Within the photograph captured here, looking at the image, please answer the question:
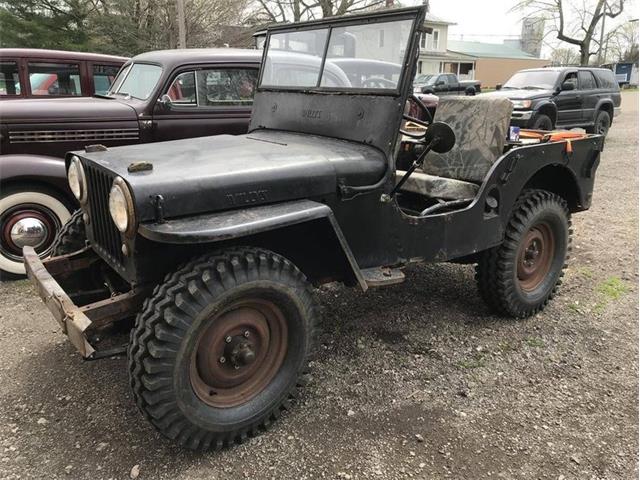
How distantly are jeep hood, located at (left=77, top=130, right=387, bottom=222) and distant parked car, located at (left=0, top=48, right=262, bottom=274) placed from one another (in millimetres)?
2060

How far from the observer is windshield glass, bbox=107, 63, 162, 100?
17.8ft

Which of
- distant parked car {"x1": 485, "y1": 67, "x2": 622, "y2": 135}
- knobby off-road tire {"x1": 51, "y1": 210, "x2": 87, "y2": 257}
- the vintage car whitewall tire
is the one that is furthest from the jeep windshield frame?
distant parked car {"x1": 485, "y1": 67, "x2": 622, "y2": 135}

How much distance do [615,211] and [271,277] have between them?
565cm

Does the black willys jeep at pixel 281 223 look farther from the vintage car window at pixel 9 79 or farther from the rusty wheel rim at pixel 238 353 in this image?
the vintage car window at pixel 9 79

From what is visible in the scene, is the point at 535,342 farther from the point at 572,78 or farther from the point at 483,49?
the point at 483,49

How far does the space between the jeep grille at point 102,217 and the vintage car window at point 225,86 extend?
9.77 ft

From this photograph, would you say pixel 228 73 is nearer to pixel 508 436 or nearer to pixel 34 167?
pixel 34 167

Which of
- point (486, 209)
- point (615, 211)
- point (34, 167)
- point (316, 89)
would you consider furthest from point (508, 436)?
point (615, 211)

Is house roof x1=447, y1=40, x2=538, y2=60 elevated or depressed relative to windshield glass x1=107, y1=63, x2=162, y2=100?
elevated

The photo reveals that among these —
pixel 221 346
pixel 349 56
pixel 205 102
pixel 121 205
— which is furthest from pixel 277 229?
pixel 205 102

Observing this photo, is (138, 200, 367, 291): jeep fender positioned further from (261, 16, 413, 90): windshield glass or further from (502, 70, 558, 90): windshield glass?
(502, 70, 558, 90): windshield glass

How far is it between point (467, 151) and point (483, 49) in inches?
2060

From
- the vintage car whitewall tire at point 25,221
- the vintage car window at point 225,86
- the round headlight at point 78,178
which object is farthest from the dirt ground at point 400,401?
the vintage car window at point 225,86

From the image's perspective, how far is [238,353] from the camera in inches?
95.6
